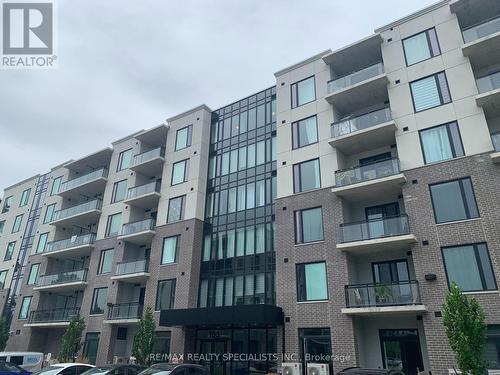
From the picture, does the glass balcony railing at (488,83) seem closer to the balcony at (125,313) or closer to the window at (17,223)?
the balcony at (125,313)

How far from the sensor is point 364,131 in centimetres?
1930

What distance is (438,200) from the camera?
16953 millimetres

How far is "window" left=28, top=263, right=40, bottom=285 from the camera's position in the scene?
33903 millimetres

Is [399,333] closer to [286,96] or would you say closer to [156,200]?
[286,96]

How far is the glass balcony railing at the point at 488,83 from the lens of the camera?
649 inches

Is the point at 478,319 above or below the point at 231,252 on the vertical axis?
below

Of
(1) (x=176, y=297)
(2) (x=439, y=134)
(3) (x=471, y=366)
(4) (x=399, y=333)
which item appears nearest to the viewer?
(3) (x=471, y=366)

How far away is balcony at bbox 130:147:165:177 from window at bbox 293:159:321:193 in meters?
11.9

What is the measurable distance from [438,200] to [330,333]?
7.93 metres

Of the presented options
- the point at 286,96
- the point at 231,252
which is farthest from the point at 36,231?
the point at 286,96

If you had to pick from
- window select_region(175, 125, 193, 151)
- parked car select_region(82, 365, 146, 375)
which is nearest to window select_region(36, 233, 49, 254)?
window select_region(175, 125, 193, 151)

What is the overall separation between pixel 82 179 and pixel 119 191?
17.0 feet

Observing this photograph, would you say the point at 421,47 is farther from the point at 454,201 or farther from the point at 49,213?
the point at 49,213

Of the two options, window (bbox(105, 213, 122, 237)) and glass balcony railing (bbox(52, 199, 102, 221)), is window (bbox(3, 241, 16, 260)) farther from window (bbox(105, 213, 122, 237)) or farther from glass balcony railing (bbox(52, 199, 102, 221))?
window (bbox(105, 213, 122, 237))
